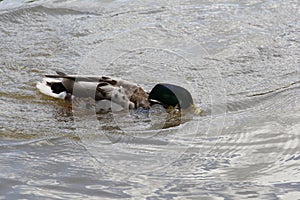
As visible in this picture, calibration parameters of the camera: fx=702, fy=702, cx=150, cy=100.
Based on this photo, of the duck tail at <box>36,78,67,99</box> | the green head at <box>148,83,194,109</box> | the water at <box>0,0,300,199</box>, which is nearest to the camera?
the water at <box>0,0,300,199</box>

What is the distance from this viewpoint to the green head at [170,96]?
285 inches

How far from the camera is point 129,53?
915cm

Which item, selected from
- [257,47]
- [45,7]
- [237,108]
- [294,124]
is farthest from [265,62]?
[45,7]

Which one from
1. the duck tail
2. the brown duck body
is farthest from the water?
the brown duck body

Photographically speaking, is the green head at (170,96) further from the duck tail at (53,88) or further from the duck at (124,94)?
the duck tail at (53,88)

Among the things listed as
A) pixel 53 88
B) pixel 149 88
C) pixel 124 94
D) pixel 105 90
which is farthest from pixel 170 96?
pixel 53 88

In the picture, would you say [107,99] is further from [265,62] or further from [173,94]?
[265,62]

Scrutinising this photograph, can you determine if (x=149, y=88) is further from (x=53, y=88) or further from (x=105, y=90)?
(x=53, y=88)

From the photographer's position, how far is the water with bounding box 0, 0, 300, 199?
17.9 ft

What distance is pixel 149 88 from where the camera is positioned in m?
8.12

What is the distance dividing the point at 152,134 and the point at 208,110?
3.07ft

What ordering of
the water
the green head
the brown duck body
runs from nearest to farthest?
1. the water
2. the green head
3. the brown duck body

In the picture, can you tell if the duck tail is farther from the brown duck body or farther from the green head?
the green head

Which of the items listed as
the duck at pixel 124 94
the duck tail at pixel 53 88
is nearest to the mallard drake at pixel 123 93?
the duck at pixel 124 94
